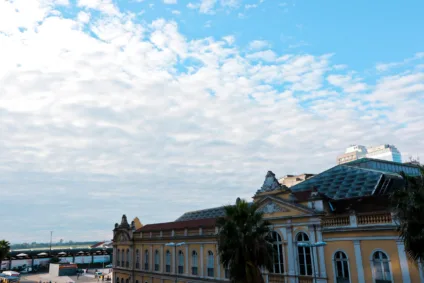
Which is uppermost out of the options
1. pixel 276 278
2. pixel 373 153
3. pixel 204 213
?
pixel 373 153

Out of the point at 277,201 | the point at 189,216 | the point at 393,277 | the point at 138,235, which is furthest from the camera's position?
the point at 189,216

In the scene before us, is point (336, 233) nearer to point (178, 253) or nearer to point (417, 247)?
point (417, 247)

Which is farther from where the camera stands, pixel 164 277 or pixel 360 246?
pixel 164 277

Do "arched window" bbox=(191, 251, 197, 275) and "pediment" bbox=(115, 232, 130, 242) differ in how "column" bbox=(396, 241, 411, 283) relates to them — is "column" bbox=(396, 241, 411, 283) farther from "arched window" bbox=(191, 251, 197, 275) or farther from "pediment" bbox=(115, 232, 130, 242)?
"pediment" bbox=(115, 232, 130, 242)

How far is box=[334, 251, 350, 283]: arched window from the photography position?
85.1 ft

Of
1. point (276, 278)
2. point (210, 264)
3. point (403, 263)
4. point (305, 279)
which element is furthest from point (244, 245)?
point (210, 264)

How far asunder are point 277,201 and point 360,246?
7828 mm

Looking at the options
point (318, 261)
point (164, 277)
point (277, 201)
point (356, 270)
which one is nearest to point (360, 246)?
point (356, 270)

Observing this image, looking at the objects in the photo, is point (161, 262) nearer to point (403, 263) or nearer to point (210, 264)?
point (210, 264)

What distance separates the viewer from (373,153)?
117 meters

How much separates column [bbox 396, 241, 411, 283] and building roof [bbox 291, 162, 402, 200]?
8.09 metres

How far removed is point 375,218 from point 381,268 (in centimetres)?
333

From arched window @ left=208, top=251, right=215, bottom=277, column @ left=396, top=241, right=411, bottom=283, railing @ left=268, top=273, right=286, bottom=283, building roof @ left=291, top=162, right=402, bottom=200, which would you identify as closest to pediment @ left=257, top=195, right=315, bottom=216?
building roof @ left=291, top=162, right=402, bottom=200

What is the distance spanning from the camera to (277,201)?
30.9 meters
